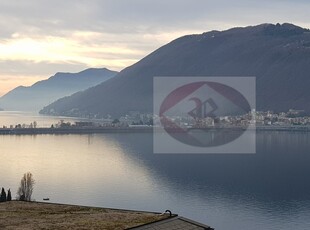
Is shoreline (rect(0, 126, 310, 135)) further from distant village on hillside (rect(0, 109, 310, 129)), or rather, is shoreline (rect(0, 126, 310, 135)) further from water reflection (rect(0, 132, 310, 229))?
water reflection (rect(0, 132, 310, 229))

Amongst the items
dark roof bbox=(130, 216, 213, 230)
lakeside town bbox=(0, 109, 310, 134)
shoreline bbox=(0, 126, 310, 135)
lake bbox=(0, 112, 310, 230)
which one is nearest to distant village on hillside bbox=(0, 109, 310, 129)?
lakeside town bbox=(0, 109, 310, 134)

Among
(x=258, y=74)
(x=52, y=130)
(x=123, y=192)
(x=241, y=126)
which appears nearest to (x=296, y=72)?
(x=258, y=74)

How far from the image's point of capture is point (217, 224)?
29344 mm

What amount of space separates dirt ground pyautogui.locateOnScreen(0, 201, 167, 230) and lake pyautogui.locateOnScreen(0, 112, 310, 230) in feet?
55.1

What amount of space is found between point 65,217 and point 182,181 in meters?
33.7

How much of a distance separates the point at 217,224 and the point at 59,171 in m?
24.7

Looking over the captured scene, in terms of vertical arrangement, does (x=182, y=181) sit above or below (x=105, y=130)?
below

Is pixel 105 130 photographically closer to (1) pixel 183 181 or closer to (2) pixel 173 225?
(1) pixel 183 181

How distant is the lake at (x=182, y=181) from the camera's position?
3325cm

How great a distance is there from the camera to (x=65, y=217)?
41.5ft

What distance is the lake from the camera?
109 ft

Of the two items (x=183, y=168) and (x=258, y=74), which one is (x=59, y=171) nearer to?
(x=183, y=168)

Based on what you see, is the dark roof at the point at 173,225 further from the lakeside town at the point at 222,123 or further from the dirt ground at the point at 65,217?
the lakeside town at the point at 222,123

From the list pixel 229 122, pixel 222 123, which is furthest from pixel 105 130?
pixel 229 122
